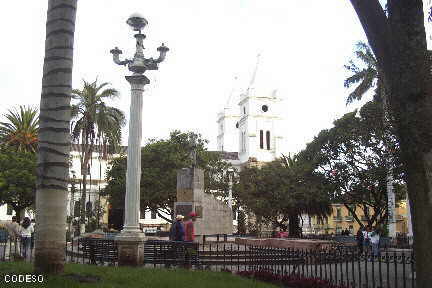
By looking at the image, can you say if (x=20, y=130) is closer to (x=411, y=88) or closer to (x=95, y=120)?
(x=95, y=120)

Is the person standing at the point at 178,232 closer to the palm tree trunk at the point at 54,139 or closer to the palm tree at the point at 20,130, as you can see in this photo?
the palm tree trunk at the point at 54,139

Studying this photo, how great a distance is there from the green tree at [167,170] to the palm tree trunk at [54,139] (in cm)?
3869

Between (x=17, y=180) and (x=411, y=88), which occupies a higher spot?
(x=17, y=180)

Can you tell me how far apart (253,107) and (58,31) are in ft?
258

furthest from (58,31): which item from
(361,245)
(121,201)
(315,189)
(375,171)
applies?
(121,201)

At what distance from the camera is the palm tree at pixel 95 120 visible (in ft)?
104

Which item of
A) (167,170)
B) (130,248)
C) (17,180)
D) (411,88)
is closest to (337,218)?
(167,170)

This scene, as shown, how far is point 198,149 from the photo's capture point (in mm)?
49531

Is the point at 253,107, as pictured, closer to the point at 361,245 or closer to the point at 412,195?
the point at 361,245

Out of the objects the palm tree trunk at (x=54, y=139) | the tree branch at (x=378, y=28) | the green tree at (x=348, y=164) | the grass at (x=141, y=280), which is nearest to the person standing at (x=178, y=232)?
the grass at (x=141, y=280)

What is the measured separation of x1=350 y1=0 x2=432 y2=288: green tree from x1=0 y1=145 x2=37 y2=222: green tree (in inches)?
1411

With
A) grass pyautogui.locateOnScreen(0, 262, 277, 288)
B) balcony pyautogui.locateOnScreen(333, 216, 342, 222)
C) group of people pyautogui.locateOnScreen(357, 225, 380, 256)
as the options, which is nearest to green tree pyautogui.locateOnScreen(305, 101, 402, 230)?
group of people pyautogui.locateOnScreen(357, 225, 380, 256)

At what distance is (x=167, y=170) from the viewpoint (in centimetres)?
4891

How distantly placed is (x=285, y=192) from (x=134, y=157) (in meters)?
29.1
